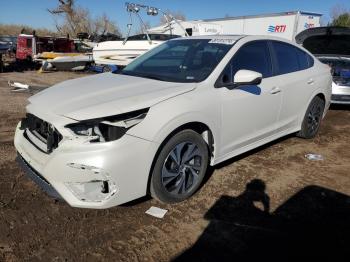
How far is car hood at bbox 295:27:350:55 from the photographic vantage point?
808 centimetres

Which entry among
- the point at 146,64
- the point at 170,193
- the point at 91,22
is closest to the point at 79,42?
the point at 146,64

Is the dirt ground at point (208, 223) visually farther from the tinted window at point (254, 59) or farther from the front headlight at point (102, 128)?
the tinted window at point (254, 59)

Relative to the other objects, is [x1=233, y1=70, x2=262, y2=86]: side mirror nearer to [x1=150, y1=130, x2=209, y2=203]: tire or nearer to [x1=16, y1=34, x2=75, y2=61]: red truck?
[x1=150, y1=130, x2=209, y2=203]: tire

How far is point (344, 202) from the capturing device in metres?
3.73

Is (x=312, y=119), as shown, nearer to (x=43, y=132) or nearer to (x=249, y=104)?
(x=249, y=104)

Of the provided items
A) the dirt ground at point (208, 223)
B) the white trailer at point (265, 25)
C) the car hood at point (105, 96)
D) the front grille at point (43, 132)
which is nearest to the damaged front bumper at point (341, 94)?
the dirt ground at point (208, 223)

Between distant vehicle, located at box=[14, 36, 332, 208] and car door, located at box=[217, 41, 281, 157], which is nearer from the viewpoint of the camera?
distant vehicle, located at box=[14, 36, 332, 208]

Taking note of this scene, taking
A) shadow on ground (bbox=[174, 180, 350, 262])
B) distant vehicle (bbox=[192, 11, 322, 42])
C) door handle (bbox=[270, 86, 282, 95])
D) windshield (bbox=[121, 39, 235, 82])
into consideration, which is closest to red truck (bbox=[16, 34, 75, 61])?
distant vehicle (bbox=[192, 11, 322, 42])

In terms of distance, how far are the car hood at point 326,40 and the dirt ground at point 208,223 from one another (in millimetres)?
4864

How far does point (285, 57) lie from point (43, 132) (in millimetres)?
3371

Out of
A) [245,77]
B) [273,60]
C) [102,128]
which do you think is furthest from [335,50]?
[102,128]

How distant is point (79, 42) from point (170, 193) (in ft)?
59.9

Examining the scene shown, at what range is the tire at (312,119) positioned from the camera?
549 cm

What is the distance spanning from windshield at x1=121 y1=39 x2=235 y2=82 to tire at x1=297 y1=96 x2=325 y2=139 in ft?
7.00
